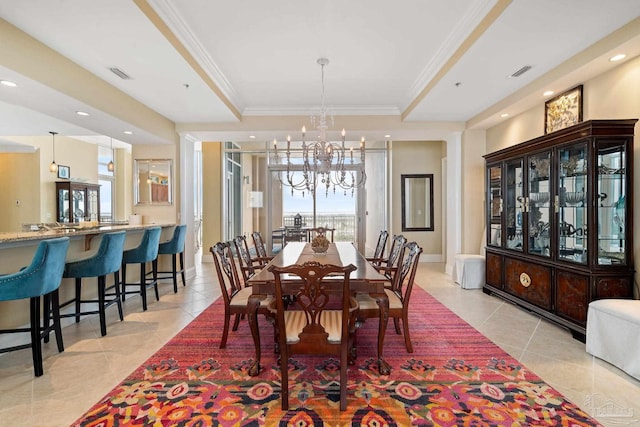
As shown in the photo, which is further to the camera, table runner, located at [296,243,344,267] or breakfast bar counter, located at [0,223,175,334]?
table runner, located at [296,243,344,267]

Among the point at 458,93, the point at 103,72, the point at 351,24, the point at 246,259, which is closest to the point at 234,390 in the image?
the point at 246,259

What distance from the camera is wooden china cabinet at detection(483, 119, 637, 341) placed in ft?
9.27

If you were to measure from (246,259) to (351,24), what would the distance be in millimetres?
2603

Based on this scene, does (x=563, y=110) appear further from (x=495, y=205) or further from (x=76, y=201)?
(x=76, y=201)

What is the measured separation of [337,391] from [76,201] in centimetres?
881

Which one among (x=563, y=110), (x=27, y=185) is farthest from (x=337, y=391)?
(x=27, y=185)

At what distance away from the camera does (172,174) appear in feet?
17.3

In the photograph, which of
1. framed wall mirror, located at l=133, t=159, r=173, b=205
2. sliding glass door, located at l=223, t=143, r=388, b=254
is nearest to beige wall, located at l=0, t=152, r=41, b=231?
framed wall mirror, located at l=133, t=159, r=173, b=205

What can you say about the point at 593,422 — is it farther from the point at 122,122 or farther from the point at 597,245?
the point at 122,122

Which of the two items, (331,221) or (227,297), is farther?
(331,221)

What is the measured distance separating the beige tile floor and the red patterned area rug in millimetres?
140

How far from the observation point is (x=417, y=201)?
23.6ft

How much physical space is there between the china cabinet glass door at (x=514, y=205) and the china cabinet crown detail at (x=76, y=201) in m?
9.31

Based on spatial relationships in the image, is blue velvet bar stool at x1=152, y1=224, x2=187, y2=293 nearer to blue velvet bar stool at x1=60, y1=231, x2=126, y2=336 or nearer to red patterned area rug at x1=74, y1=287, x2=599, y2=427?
blue velvet bar stool at x1=60, y1=231, x2=126, y2=336
